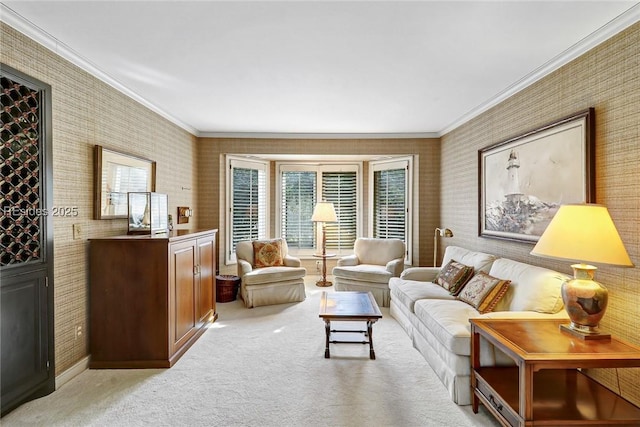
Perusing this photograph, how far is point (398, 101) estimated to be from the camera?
379 centimetres

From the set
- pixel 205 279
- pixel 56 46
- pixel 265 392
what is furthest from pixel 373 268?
pixel 56 46

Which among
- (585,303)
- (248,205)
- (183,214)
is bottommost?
(585,303)

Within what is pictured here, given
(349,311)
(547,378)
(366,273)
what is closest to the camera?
(547,378)

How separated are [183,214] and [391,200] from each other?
350cm

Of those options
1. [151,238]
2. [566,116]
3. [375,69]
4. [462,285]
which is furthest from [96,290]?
[566,116]

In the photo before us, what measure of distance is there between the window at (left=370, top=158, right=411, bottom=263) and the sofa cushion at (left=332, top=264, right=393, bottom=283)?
40.8 inches

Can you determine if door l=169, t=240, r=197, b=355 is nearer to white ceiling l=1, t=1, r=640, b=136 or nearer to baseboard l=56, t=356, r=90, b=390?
baseboard l=56, t=356, r=90, b=390

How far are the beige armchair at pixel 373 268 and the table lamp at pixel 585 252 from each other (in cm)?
269

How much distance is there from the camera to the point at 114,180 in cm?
313

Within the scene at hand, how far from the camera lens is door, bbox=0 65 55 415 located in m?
2.10

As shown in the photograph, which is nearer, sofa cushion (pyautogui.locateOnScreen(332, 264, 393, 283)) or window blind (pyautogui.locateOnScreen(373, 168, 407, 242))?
sofa cushion (pyautogui.locateOnScreen(332, 264, 393, 283))

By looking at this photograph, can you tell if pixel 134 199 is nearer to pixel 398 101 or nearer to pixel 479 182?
pixel 398 101

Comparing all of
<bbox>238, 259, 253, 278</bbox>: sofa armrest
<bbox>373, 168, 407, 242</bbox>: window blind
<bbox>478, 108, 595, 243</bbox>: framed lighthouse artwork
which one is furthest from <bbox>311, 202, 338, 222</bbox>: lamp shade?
<bbox>478, 108, 595, 243</bbox>: framed lighthouse artwork

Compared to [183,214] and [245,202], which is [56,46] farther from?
[245,202]
